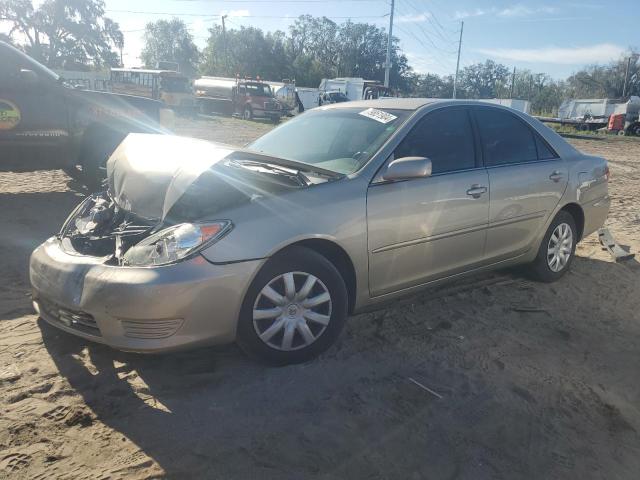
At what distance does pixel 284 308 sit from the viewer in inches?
119

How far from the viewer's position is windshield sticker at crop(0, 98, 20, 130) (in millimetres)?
6570

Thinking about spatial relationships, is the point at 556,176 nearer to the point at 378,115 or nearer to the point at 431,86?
the point at 378,115

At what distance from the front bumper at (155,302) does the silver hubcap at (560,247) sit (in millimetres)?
3094

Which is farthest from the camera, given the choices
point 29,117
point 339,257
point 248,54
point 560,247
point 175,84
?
point 248,54

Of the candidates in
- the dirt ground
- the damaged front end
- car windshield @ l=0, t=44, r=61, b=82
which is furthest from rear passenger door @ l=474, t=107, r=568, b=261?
car windshield @ l=0, t=44, r=61, b=82

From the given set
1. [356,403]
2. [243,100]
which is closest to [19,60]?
[356,403]

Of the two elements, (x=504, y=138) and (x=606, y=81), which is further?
(x=606, y=81)

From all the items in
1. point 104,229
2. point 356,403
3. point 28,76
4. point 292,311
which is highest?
point 28,76

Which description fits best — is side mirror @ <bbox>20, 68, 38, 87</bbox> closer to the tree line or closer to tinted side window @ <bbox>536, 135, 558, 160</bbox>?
tinted side window @ <bbox>536, 135, 558, 160</bbox>

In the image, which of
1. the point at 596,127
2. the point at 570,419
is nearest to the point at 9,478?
the point at 570,419

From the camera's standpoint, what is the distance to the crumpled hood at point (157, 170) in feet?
10.4

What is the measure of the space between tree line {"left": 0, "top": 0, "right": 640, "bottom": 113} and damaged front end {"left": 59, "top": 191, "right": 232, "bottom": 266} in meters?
56.6

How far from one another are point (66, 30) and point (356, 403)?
6953 centimetres

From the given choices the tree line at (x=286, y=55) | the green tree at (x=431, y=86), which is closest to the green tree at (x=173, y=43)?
the tree line at (x=286, y=55)
